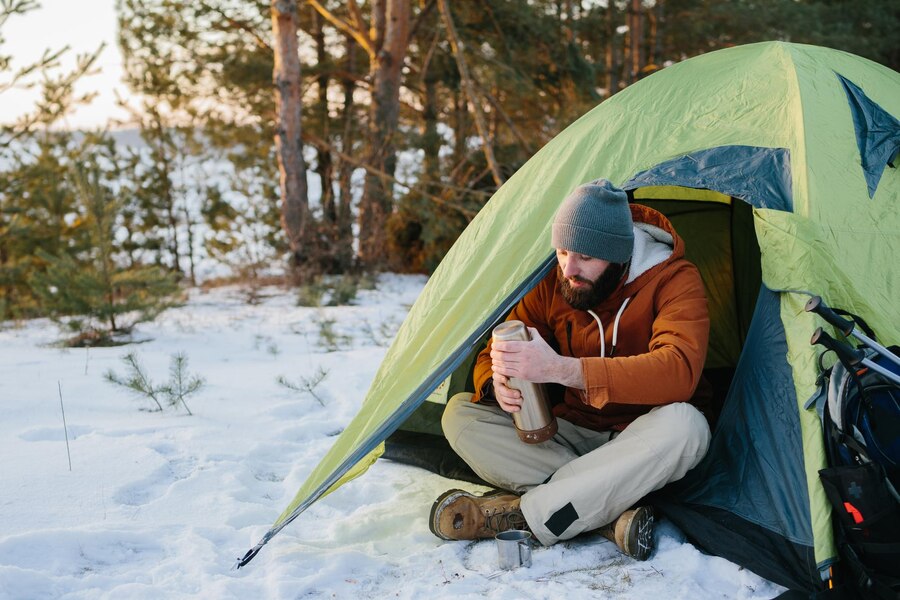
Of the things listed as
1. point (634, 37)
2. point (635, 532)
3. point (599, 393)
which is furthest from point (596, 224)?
point (634, 37)

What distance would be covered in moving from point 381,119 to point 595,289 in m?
6.87

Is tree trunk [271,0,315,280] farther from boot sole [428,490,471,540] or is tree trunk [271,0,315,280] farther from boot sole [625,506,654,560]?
boot sole [625,506,654,560]

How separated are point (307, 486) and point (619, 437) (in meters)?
1.06

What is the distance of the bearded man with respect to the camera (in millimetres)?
2408

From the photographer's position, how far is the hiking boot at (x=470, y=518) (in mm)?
2627

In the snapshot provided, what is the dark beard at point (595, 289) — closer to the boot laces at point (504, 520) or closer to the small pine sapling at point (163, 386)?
the boot laces at point (504, 520)

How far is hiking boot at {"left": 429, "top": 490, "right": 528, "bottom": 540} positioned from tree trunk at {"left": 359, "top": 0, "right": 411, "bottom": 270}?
6.52m

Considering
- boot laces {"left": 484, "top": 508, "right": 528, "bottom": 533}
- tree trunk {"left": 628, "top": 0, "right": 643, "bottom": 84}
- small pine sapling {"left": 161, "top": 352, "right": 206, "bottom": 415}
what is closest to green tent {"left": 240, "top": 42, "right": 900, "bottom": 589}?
boot laces {"left": 484, "top": 508, "right": 528, "bottom": 533}

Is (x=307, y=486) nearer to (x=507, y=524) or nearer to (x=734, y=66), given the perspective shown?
(x=507, y=524)

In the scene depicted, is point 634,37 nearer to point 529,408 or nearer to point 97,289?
point 97,289

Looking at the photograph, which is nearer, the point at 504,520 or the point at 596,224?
the point at 596,224

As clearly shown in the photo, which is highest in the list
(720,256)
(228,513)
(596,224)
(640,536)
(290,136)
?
(290,136)

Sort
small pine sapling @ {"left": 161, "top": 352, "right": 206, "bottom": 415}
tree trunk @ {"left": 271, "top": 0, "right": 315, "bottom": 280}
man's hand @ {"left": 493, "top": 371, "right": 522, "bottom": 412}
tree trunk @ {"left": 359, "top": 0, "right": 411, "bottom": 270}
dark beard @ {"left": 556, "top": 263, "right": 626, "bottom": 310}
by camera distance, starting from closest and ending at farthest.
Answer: man's hand @ {"left": 493, "top": 371, "right": 522, "bottom": 412} < dark beard @ {"left": 556, "top": 263, "right": 626, "bottom": 310} < small pine sapling @ {"left": 161, "top": 352, "right": 206, "bottom": 415} < tree trunk @ {"left": 271, "top": 0, "right": 315, "bottom": 280} < tree trunk @ {"left": 359, "top": 0, "right": 411, "bottom": 270}

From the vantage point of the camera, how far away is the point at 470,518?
264cm
